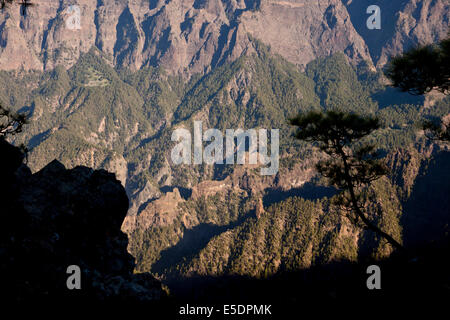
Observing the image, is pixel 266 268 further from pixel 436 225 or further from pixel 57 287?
pixel 57 287

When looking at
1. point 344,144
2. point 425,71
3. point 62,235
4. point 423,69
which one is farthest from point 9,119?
point 425,71

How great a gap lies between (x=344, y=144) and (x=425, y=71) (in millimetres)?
8678

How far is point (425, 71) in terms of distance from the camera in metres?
25.2

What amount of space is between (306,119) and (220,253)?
14419cm

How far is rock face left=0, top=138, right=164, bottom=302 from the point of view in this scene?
609 inches

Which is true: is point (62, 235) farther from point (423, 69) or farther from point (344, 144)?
point (423, 69)

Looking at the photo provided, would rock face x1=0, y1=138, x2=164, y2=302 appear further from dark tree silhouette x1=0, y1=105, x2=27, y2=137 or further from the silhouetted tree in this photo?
the silhouetted tree

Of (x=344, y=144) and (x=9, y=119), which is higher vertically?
(x=9, y=119)

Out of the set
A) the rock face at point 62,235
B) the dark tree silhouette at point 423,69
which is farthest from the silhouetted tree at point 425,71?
the rock face at point 62,235

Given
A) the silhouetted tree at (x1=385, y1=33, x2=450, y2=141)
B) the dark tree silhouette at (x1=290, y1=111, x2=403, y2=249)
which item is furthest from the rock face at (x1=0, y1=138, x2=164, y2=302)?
the silhouetted tree at (x1=385, y1=33, x2=450, y2=141)

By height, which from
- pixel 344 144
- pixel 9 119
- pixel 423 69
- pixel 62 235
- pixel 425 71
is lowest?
pixel 62 235

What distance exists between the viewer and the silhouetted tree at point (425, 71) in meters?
24.1

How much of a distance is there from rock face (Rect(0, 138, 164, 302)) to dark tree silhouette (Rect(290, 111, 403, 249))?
1801 cm
